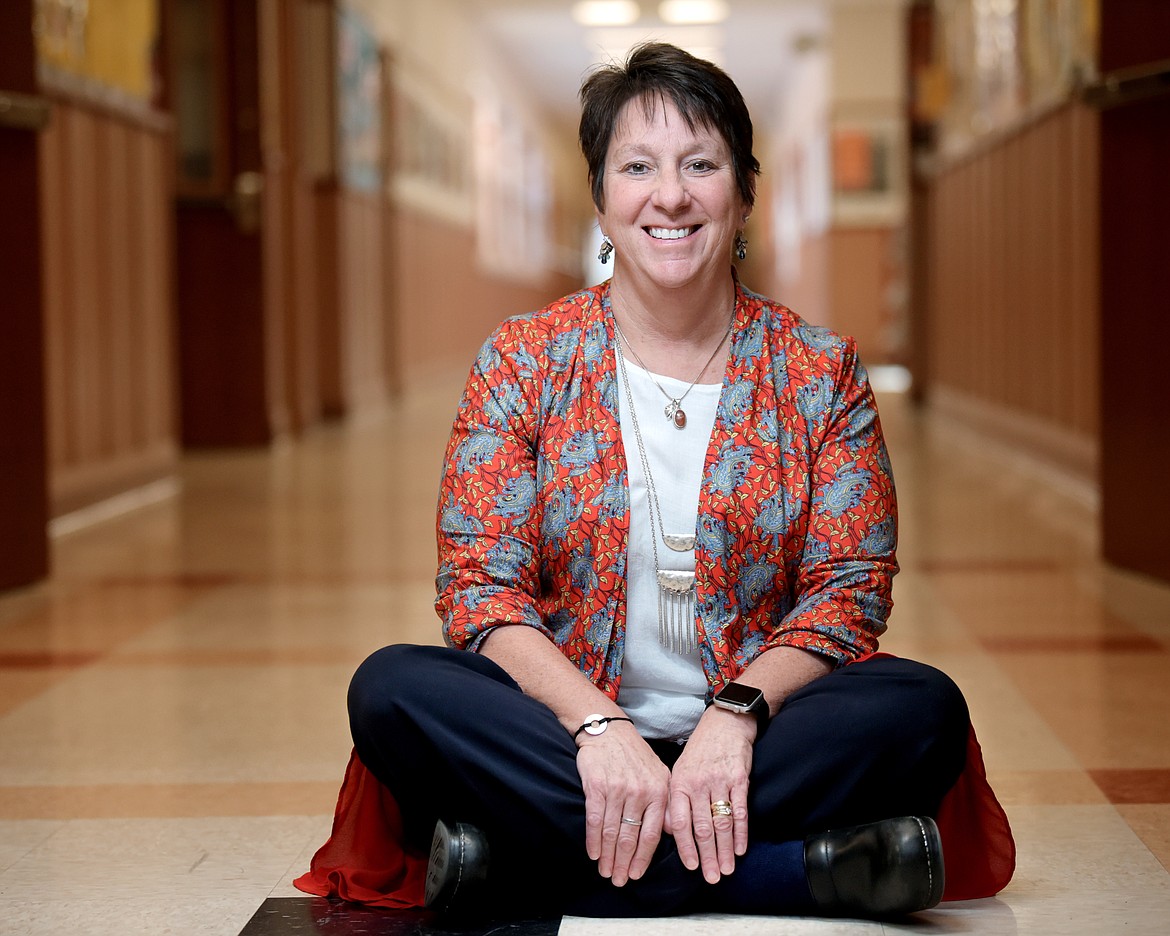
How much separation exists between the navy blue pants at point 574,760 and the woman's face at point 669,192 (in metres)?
0.53

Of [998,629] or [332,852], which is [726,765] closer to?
[332,852]

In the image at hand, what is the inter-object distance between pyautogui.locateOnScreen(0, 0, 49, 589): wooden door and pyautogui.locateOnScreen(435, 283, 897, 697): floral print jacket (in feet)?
8.28

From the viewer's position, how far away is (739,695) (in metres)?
1.88

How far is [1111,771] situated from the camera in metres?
2.56

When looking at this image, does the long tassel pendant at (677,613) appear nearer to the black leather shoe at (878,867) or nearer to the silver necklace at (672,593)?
the silver necklace at (672,593)

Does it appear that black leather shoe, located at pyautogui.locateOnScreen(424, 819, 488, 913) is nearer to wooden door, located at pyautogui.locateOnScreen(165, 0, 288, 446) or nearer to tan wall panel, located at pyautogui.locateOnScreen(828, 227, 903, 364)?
wooden door, located at pyautogui.locateOnScreen(165, 0, 288, 446)

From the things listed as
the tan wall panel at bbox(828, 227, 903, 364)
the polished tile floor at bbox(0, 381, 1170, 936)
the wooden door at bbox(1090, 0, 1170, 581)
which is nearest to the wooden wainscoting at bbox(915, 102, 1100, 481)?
the wooden door at bbox(1090, 0, 1170, 581)

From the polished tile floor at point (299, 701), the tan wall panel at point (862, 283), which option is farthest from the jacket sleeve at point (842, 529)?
the tan wall panel at point (862, 283)

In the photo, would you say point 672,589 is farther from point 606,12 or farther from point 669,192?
point 606,12

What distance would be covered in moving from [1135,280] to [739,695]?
2.84 m

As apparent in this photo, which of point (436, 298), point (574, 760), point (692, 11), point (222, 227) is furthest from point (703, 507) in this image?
point (692, 11)

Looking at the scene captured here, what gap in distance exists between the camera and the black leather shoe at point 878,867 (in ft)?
5.91

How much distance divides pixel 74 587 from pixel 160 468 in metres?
2.46

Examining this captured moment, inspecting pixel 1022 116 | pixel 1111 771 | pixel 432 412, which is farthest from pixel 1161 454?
pixel 432 412
